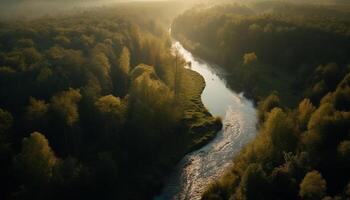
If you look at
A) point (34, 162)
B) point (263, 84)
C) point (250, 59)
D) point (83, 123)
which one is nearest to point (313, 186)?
point (34, 162)

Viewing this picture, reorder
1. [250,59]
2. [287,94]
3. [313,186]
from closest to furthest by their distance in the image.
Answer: [313,186] → [287,94] → [250,59]

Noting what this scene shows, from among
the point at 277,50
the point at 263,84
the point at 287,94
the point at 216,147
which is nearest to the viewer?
the point at 216,147

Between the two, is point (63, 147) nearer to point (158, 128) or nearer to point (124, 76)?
point (158, 128)

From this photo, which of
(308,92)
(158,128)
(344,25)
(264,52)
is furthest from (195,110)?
(344,25)

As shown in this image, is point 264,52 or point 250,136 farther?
point 264,52

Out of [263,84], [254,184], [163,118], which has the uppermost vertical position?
[254,184]

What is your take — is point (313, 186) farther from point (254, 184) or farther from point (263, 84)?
point (263, 84)
